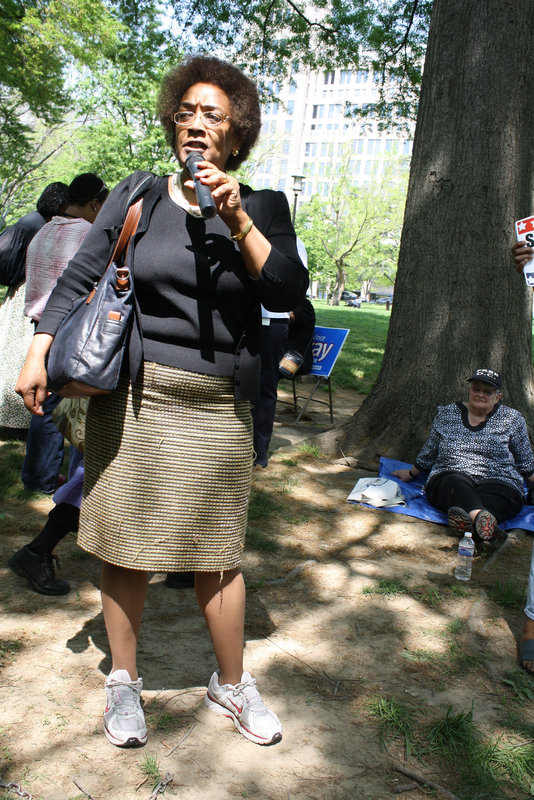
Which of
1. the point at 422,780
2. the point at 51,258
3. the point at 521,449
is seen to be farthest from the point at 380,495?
the point at 422,780

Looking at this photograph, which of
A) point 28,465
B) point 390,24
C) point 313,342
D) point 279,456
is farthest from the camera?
point 390,24

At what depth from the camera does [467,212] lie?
5.30 m

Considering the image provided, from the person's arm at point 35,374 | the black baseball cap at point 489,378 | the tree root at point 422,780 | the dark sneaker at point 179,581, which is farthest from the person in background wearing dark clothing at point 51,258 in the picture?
the tree root at point 422,780

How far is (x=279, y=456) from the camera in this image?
5.96m

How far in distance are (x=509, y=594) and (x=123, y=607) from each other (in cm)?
212

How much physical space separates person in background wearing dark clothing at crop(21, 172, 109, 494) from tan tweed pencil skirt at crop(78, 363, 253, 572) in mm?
2206

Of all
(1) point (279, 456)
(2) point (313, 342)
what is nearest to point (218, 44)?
(2) point (313, 342)

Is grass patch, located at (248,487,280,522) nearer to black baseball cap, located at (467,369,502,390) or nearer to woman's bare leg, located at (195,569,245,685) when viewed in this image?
black baseball cap, located at (467,369,502,390)

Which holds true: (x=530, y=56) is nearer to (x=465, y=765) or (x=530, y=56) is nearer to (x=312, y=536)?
(x=312, y=536)

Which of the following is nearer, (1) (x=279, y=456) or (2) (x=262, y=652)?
→ (2) (x=262, y=652)

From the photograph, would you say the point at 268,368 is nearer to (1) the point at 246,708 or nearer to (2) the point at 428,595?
(2) the point at 428,595

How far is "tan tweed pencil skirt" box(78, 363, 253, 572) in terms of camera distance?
2.19 meters

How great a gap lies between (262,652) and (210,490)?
1.05 m

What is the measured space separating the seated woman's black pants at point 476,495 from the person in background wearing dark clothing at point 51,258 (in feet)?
8.28
